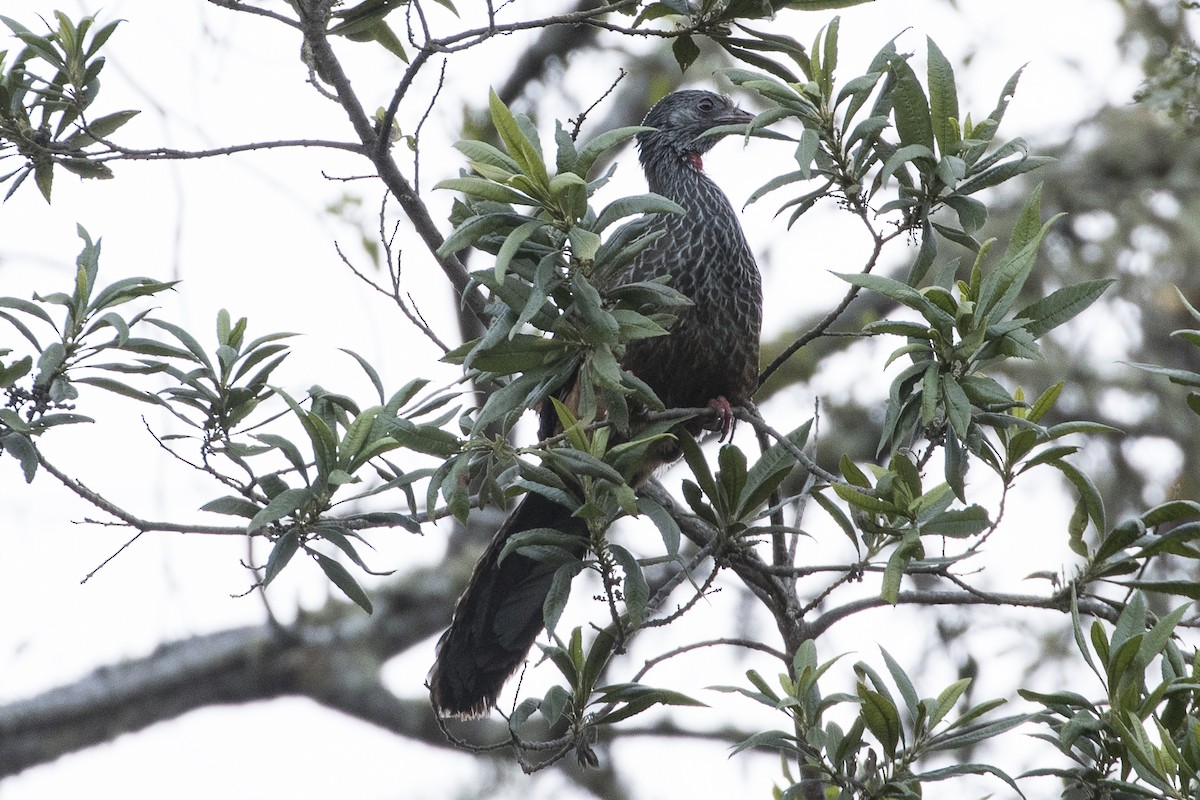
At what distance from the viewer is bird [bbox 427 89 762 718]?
12.5 ft

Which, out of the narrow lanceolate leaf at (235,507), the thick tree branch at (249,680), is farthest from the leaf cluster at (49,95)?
the thick tree branch at (249,680)

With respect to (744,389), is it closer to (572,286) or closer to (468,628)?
(468,628)

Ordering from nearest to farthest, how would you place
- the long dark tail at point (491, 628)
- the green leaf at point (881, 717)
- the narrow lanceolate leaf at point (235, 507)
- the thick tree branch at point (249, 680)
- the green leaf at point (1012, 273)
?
the green leaf at point (1012, 273)
the green leaf at point (881, 717)
the narrow lanceolate leaf at point (235, 507)
the long dark tail at point (491, 628)
the thick tree branch at point (249, 680)

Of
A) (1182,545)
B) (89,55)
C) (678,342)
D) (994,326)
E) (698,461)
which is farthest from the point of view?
(678,342)

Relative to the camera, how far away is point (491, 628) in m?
3.91

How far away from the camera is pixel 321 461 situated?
2.81 meters

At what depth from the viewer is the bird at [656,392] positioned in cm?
381

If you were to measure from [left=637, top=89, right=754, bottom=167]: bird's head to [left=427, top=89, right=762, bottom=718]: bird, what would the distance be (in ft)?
2.66

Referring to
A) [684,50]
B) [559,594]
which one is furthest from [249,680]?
[684,50]

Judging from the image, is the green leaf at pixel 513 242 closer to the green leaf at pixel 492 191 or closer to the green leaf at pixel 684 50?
the green leaf at pixel 492 191

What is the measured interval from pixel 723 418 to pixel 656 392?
230mm

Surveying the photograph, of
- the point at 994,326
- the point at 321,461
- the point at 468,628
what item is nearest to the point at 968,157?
the point at 994,326

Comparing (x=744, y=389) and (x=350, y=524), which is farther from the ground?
(x=744, y=389)

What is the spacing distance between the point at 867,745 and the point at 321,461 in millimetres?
1403
